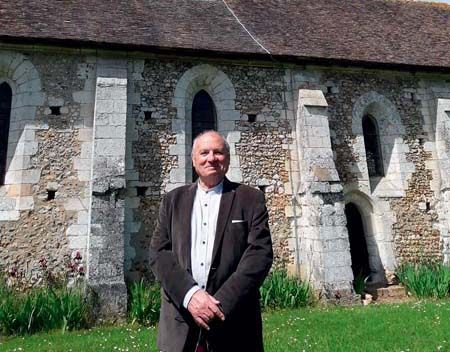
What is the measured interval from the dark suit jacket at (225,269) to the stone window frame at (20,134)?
623 centimetres

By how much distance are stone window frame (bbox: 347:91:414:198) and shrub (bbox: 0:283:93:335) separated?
276 inches

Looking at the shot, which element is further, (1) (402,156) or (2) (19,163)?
(1) (402,156)

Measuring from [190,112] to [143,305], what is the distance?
465 centimetres

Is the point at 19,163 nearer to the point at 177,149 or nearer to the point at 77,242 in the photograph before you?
the point at 77,242

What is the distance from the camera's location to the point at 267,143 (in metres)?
8.75

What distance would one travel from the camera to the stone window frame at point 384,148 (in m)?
9.26

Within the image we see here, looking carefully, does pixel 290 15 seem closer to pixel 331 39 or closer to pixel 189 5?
pixel 331 39

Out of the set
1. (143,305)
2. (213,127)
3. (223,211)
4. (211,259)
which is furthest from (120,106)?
(211,259)

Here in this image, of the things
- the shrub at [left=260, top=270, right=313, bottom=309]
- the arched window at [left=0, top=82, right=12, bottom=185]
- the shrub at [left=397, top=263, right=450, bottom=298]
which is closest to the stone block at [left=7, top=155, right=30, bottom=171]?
the arched window at [left=0, top=82, right=12, bottom=185]

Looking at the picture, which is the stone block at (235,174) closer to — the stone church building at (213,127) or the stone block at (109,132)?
the stone church building at (213,127)

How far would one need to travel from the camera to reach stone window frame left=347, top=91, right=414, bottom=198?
9.26m

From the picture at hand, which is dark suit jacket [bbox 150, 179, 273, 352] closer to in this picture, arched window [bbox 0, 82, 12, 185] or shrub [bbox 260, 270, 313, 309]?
shrub [bbox 260, 270, 313, 309]

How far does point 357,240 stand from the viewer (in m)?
9.39

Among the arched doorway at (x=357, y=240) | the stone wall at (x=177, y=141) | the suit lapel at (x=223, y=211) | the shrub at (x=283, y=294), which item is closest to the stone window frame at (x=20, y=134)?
the stone wall at (x=177, y=141)
